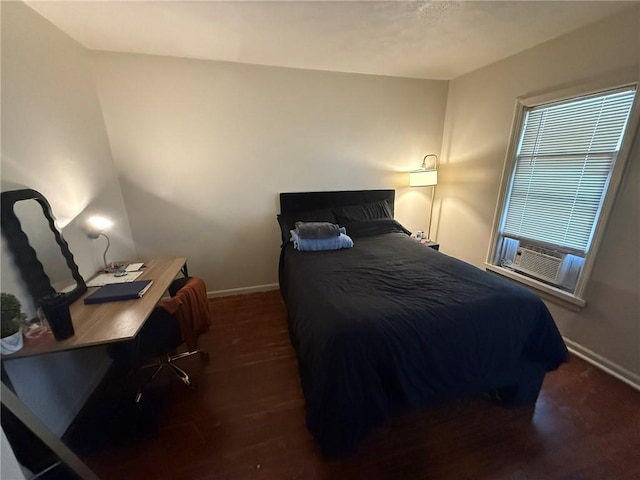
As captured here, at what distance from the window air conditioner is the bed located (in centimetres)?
99

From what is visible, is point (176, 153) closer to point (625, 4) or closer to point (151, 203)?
point (151, 203)

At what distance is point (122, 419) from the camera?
1.61m

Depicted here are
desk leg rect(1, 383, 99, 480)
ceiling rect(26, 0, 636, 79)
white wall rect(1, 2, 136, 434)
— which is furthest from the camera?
ceiling rect(26, 0, 636, 79)

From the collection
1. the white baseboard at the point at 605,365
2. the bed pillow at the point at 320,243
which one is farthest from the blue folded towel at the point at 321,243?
the white baseboard at the point at 605,365

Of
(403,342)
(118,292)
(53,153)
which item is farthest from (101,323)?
(403,342)

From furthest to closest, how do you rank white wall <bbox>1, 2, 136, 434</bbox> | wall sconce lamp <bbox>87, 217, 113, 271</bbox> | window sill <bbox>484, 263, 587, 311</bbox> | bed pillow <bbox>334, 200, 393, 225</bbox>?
bed pillow <bbox>334, 200, 393, 225</bbox> → window sill <bbox>484, 263, 587, 311</bbox> → wall sconce lamp <bbox>87, 217, 113, 271</bbox> → white wall <bbox>1, 2, 136, 434</bbox>

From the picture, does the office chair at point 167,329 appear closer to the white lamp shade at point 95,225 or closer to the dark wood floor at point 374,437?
the dark wood floor at point 374,437

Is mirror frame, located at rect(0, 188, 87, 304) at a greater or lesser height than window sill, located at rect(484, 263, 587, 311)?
greater

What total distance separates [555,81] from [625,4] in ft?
1.72

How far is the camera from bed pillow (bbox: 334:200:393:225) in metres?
2.99

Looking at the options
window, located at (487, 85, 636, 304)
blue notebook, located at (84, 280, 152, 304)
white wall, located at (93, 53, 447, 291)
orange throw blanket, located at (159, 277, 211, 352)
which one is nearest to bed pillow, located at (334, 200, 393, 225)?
white wall, located at (93, 53, 447, 291)

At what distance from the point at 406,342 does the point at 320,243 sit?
52.7 inches

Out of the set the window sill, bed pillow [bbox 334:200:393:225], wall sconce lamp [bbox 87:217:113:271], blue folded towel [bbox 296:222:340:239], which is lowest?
the window sill

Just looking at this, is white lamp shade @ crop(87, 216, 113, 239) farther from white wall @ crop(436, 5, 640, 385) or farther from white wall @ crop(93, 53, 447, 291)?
white wall @ crop(436, 5, 640, 385)
